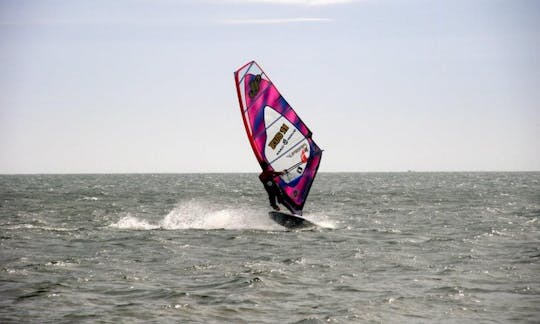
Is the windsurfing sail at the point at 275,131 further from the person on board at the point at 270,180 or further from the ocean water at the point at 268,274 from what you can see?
the ocean water at the point at 268,274

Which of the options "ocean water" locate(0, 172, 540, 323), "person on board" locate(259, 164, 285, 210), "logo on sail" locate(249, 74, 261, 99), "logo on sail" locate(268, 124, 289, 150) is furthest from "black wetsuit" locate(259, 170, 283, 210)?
"logo on sail" locate(249, 74, 261, 99)

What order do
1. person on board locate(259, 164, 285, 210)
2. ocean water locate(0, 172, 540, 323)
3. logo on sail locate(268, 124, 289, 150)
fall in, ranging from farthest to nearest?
logo on sail locate(268, 124, 289, 150) < person on board locate(259, 164, 285, 210) < ocean water locate(0, 172, 540, 323)

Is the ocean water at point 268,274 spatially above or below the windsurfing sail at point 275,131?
below

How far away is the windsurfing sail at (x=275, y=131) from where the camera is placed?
25.8 meters

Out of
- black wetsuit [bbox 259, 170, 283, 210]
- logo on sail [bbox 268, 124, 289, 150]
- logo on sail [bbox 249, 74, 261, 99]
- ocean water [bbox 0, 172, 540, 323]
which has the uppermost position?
logo on sail [bbox 249, 74, 261, 99]

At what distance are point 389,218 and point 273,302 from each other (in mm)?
22506

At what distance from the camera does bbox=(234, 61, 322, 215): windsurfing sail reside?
25.8 metres

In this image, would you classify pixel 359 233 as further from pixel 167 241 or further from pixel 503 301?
pixel 503 301

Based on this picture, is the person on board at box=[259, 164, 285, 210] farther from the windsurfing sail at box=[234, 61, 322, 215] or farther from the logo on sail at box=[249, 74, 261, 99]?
the logo on sail at box=[249, 74, 261, 99]

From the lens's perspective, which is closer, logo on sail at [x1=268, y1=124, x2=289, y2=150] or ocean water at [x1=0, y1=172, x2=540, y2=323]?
ocean water at [x1=0, y1=172, x2=540, y2=323]

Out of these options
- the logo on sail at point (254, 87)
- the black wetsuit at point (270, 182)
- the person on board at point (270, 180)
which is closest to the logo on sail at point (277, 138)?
the person on board at point (270, 180)

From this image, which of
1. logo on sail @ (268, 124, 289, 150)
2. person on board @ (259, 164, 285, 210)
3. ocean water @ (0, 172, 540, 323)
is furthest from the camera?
→ logo on sail @ (268, 124, 289, 150)

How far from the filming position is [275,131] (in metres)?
25.9

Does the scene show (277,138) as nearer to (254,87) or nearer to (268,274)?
(254,87)
